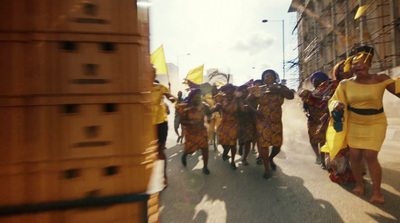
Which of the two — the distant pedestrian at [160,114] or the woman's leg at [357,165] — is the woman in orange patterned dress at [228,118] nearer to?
the distant pedestrian at [160,114]

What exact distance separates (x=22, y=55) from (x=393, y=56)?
14698 mm

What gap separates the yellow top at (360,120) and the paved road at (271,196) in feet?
2.36

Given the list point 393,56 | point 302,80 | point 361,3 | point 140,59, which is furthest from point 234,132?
point 302,80

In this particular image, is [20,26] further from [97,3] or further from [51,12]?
[97,3]

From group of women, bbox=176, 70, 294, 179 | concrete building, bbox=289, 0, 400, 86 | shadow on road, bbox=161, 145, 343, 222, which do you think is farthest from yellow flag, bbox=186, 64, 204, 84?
concrete building, bbox=289, 0, 400, 86

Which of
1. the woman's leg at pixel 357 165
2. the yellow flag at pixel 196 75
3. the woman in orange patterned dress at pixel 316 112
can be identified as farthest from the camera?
the yellow flag at pixel 196 75

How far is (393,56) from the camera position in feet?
36.5

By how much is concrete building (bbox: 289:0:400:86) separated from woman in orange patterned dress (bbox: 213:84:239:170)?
19.7 feet

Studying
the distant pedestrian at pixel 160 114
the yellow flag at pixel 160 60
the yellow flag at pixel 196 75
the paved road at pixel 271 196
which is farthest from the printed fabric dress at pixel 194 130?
the yellow flag at pixel 196 75

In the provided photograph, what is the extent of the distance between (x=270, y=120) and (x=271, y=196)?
1.53 m

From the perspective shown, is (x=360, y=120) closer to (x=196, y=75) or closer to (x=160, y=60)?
(x=160, y=60)

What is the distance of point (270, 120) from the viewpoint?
4297 millimetres

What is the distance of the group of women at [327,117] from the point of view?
2.96 meters

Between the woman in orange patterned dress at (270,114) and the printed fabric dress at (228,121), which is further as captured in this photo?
the printed fabric dress at (228,121)
